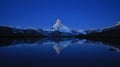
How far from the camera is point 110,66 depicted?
61.8 feet

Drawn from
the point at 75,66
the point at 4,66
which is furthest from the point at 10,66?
the point at 75,66

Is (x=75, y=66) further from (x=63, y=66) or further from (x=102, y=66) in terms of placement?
(x=102, y=66)

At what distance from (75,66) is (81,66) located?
550 millimetres

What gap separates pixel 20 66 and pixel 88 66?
240 inches

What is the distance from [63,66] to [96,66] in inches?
117

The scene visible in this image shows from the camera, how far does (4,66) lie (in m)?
18.3

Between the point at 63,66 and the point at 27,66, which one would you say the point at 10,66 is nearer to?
the point at 27,66

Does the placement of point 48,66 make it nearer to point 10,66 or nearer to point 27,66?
point 27,66

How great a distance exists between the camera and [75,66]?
19.3 metres

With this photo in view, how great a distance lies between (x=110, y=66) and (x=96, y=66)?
4.04 feet

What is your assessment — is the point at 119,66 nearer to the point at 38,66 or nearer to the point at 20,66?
the point at 38,66

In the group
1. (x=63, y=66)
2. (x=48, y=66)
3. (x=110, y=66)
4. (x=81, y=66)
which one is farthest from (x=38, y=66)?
(x=110, y=66)

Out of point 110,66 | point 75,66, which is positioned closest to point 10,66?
point 75,66

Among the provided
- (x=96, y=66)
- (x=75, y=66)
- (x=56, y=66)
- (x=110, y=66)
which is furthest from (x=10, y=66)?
(x=110, y=66)
